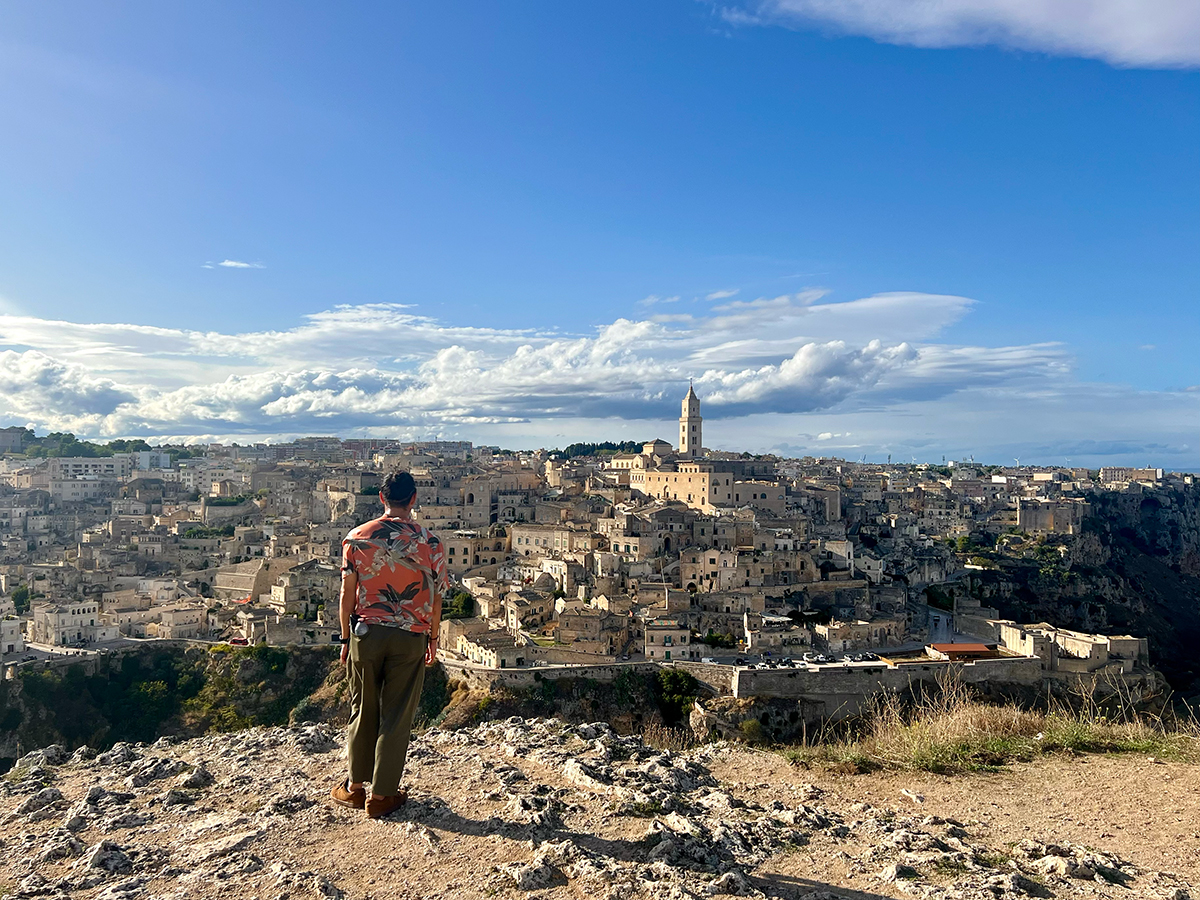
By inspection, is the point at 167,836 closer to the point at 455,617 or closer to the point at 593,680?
the point at 593,680

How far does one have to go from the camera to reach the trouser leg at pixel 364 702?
518 centimetres

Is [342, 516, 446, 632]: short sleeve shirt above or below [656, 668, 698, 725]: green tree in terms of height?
above

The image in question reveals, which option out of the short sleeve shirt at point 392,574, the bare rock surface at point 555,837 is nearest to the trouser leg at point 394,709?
the short sleeve shirt at point 392,574

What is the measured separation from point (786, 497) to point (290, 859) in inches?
2100

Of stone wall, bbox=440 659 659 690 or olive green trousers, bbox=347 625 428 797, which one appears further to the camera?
stone wall, bbox=440 659 659 690

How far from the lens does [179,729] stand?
29922mm

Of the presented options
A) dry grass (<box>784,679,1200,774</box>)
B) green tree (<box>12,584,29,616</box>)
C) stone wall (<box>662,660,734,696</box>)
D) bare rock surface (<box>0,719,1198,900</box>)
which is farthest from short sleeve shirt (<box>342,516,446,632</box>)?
green tree (<box>12,584,29,616</box>)

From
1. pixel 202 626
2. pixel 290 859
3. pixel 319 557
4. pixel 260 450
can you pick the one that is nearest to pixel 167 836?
pixel 290 859

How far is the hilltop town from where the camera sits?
31.1m

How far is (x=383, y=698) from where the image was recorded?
17.3 feet

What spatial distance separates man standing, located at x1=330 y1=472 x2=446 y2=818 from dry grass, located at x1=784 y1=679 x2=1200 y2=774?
3.36 metres

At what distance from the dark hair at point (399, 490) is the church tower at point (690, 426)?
71758 mm

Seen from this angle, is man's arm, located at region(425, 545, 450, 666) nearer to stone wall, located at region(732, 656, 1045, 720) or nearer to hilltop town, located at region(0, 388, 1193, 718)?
hilltop town, located at region(0, 388, 1193, 718)

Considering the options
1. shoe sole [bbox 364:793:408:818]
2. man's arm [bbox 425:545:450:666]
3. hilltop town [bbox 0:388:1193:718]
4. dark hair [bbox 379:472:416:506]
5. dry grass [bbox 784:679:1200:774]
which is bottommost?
hilltop town [bbox 0:388:1193:718]
